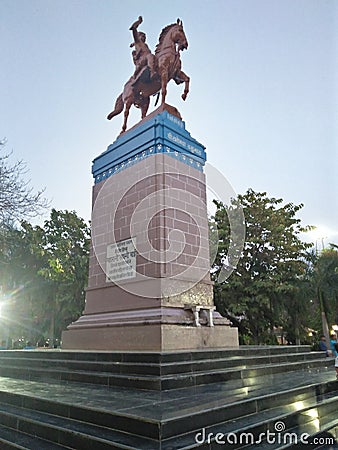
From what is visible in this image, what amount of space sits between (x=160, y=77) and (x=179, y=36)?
3.01ft

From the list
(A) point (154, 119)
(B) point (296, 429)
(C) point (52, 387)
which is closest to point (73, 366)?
(C) point (52, 387)

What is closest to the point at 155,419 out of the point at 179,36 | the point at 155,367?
the point at 155,367

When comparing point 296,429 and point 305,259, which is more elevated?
point 305,259

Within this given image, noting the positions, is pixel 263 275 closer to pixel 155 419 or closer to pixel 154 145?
pixel 154 145

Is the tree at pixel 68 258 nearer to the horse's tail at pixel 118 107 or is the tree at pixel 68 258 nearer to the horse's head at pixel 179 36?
the horse's tail at pixel 118 107

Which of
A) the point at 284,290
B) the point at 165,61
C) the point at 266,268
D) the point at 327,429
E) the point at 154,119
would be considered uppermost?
the point at 165,61

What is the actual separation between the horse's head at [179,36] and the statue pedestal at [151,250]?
1.45 metres

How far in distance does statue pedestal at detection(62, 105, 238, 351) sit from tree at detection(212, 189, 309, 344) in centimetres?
821

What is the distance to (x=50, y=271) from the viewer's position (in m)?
15.2

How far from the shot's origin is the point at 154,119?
260 inches

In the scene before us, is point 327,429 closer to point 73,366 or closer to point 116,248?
point 73,366

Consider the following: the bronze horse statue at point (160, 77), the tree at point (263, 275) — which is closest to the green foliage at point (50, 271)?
the tree at point (263, 275)

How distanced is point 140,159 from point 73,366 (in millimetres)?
3853

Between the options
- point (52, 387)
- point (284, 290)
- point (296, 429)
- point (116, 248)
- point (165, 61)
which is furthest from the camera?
point (284, 290)
